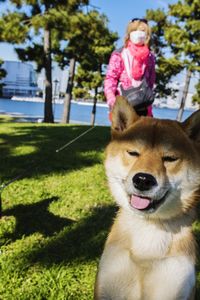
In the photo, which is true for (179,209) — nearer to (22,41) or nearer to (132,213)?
(132,213)

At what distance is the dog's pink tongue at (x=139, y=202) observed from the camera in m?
2.38

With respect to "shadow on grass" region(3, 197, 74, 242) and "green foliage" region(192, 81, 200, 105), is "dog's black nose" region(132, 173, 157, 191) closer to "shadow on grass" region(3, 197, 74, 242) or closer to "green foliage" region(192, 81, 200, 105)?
"shadow on grass" region(3, 197, 74, 242)

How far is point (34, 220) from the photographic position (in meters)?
4.43

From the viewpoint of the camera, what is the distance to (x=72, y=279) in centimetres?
331

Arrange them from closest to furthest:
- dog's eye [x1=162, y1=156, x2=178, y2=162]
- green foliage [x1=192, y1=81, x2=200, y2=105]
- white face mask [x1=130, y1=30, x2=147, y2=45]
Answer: dog's eye [x1=162, y1=156, x2=178, y2=162] < white face mask [x1=130, y1=30, x2=147, y2=45] < green foliage [x1=192, y1=81, x2=200, y2=105]

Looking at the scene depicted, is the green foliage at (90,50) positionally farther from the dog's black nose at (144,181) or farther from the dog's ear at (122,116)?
the dog's black nose at (144,181)

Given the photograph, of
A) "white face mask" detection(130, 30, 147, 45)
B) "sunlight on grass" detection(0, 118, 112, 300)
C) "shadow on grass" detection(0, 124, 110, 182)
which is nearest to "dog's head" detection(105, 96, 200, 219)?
"sunlight on grass" detection(0, 118, 112, 300)

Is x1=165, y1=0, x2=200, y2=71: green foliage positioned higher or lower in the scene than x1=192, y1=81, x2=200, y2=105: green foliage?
higher

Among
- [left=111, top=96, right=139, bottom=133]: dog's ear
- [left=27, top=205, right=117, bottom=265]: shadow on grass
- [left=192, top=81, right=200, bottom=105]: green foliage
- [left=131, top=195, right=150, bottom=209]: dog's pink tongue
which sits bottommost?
[left=192, top=81, right=200, bottom=105]: green foliage

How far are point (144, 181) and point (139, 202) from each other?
233mm

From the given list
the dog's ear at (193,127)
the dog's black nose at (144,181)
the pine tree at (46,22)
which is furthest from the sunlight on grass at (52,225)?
the pine tree at (46,22)

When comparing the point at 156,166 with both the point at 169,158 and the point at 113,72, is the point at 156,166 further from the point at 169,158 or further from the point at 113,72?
the point at 113,72

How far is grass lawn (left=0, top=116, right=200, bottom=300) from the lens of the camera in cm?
324

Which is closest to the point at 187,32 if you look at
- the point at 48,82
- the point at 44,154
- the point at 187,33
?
the point at 187,33
